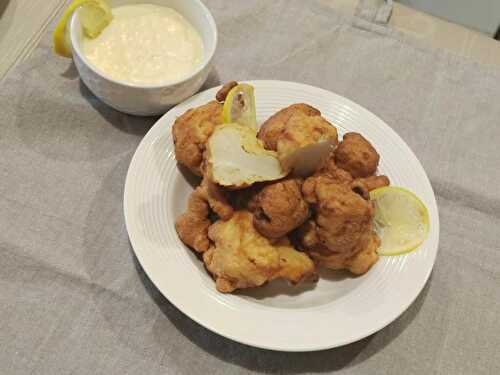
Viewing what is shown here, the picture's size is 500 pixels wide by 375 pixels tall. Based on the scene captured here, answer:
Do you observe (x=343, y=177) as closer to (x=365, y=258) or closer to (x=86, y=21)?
(x=365, y=258)

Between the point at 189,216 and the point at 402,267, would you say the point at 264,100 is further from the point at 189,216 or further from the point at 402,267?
the point at 402,267

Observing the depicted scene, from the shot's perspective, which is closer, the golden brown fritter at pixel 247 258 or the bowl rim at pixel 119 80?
the golden brown fritter at pixel 247 258

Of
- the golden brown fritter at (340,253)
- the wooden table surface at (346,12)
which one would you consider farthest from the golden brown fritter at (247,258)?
the wooden table surface at (346,12)

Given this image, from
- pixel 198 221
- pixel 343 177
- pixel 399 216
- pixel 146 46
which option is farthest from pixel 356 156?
pixel 146 46

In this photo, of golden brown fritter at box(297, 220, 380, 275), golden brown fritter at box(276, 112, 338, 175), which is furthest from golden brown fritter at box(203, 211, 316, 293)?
golden brown fritter at box(276, 112, 338, 175)

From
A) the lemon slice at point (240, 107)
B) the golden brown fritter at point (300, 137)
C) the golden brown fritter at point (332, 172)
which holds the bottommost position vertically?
the golden brown fritter at point (332, 172)

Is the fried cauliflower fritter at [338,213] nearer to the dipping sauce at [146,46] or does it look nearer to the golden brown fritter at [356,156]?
the golden brown fritter at [356,156]
